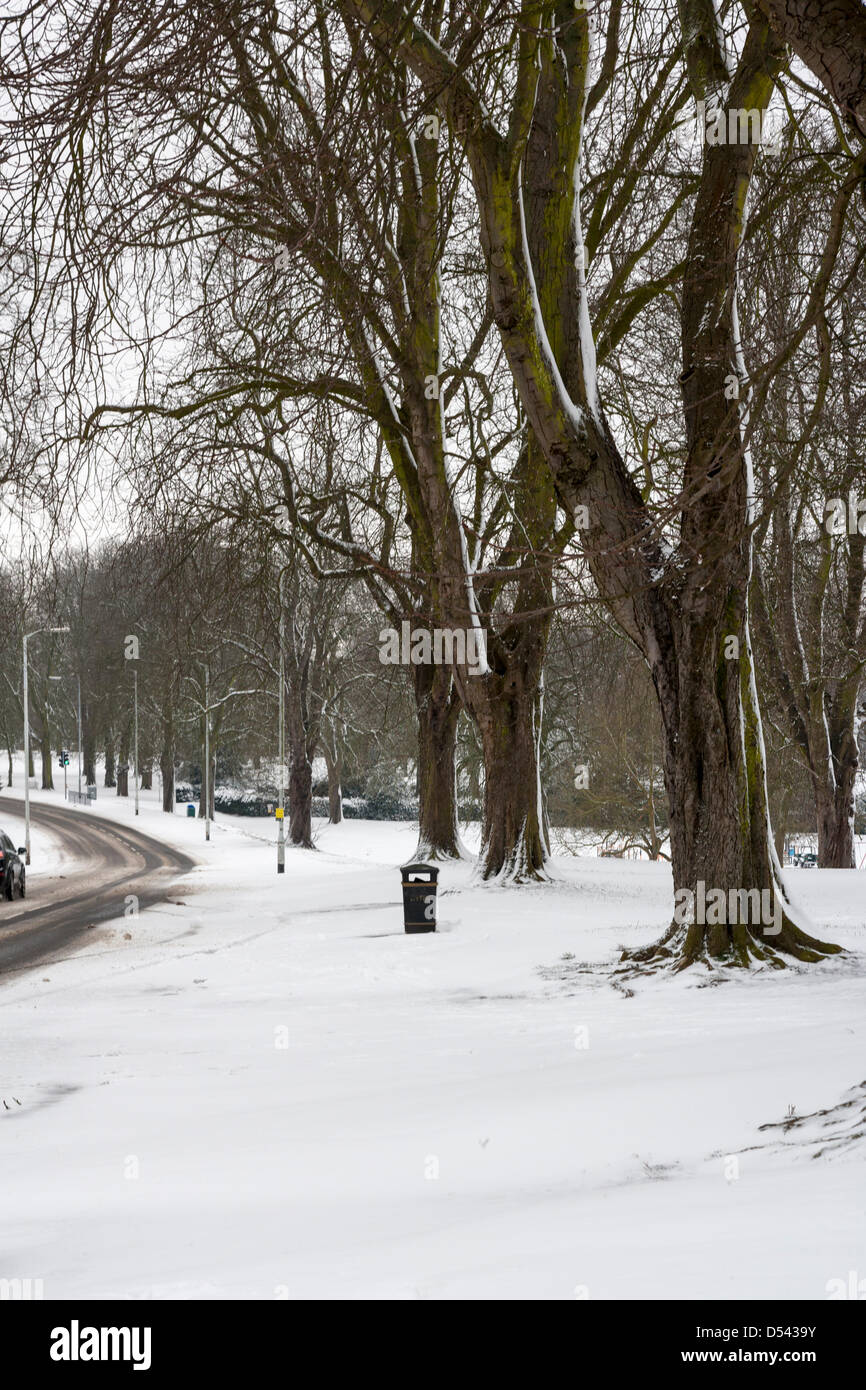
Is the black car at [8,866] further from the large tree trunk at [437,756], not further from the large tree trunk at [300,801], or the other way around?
the large tree trunk at [300,801]

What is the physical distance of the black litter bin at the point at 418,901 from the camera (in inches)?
563

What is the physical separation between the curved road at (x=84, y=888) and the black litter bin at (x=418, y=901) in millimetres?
4442

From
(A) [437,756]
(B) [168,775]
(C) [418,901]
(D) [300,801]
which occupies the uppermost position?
(A) [437,756]

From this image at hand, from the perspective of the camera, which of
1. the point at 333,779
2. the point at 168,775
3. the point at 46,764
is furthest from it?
the point at 46,764

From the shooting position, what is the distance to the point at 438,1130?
5629mm

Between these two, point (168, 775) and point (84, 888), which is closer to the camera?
point (84, 888)

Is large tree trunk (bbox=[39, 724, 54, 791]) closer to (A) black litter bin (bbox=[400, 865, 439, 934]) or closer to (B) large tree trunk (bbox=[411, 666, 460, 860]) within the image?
(B) large tree trunk (bbox=[411, 666, 460, 860])

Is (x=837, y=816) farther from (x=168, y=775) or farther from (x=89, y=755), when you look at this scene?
(x=89, y=755)

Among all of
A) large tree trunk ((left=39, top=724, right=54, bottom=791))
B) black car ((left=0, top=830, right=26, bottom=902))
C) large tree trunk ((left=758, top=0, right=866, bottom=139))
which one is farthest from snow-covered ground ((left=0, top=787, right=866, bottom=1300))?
large tree trunk ((left=39, top=724, right=54, bottom=791))

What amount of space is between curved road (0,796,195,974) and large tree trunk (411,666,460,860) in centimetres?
534

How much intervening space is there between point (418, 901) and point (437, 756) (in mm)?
9188

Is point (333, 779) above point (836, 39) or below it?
below

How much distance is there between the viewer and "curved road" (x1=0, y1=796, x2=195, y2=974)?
685 inches

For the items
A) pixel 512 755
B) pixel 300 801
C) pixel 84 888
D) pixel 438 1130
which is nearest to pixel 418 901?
pixel 512 755
